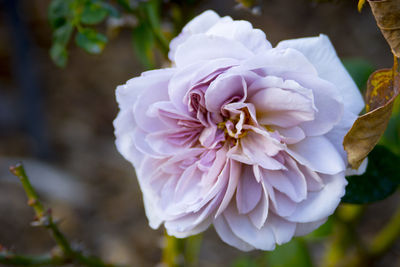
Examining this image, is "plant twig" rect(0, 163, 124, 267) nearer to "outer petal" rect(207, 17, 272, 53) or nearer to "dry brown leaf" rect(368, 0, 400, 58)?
"outer petal" rect(207, 17, 272, 53)

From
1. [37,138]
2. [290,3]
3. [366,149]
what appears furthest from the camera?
[290,3]

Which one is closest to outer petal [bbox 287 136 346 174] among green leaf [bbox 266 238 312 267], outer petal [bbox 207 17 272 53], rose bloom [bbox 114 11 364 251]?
rose bloom [bbox 114 11 364 251]

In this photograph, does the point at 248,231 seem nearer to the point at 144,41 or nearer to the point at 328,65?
the point at 328,65

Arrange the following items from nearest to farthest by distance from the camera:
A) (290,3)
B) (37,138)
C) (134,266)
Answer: (134,266) → (37,138) → (290,3)

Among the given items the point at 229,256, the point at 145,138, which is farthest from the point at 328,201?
the point at 229,256

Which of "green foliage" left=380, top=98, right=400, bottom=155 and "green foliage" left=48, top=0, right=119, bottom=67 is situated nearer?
"green foliage" left=48, top=0, right=119, bottom=67

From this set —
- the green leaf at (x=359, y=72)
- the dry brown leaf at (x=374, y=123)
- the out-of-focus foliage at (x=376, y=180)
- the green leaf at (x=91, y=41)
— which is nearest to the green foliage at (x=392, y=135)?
the green leaf at (x=359, y=72)

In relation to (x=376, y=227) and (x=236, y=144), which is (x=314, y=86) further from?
(x=376, y=227)
